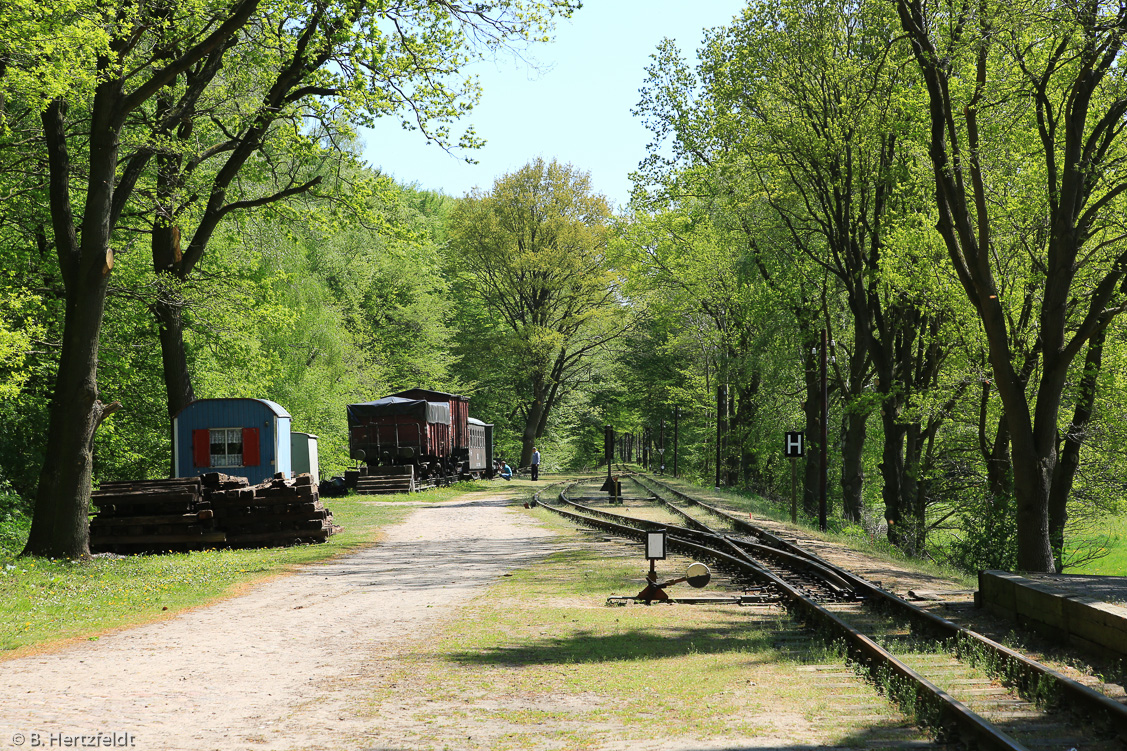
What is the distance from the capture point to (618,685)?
736 centimetres

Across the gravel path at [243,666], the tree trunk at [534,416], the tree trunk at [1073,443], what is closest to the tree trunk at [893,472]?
the tree trunk at [1073,443]

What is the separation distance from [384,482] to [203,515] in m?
16.7

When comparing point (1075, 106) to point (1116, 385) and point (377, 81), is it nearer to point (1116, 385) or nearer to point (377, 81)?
point (1116, 385)

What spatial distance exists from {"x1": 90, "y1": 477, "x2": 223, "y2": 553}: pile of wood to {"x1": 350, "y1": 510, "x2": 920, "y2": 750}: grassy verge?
29.5ft

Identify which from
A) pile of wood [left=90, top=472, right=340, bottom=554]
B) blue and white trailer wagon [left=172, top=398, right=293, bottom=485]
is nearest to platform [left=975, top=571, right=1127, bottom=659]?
pile of wood [left=90, top=472, right=340, bottom=554]

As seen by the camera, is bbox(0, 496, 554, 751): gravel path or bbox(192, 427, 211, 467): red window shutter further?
bbox(192, 427, 211, 467): red window shutter

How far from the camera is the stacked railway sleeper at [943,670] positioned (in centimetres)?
582

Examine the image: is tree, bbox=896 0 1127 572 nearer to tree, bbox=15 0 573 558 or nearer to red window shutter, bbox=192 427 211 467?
tree, bbox=15 0 573 558

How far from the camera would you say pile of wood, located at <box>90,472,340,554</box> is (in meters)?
17.5

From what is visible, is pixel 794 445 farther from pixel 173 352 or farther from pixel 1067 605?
pixel 173 352

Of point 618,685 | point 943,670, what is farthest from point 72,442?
point 943,670

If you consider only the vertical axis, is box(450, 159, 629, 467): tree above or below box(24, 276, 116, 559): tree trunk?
above

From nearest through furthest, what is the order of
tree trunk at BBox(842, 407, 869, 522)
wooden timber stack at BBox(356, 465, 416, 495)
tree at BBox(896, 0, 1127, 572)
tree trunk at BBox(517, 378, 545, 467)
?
tree at BBox(896, 0, 1127, 572), tree trunk at BBox(842, 407, 869, 522), wooden timber stack at BBox(356, 465, 416, 495), tree trunk at BBox(517, 378, 545, 467)

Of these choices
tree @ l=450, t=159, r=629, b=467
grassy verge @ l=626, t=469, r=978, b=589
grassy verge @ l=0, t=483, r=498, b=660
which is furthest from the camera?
tree @ l=450, t=159, r=629, b=467
